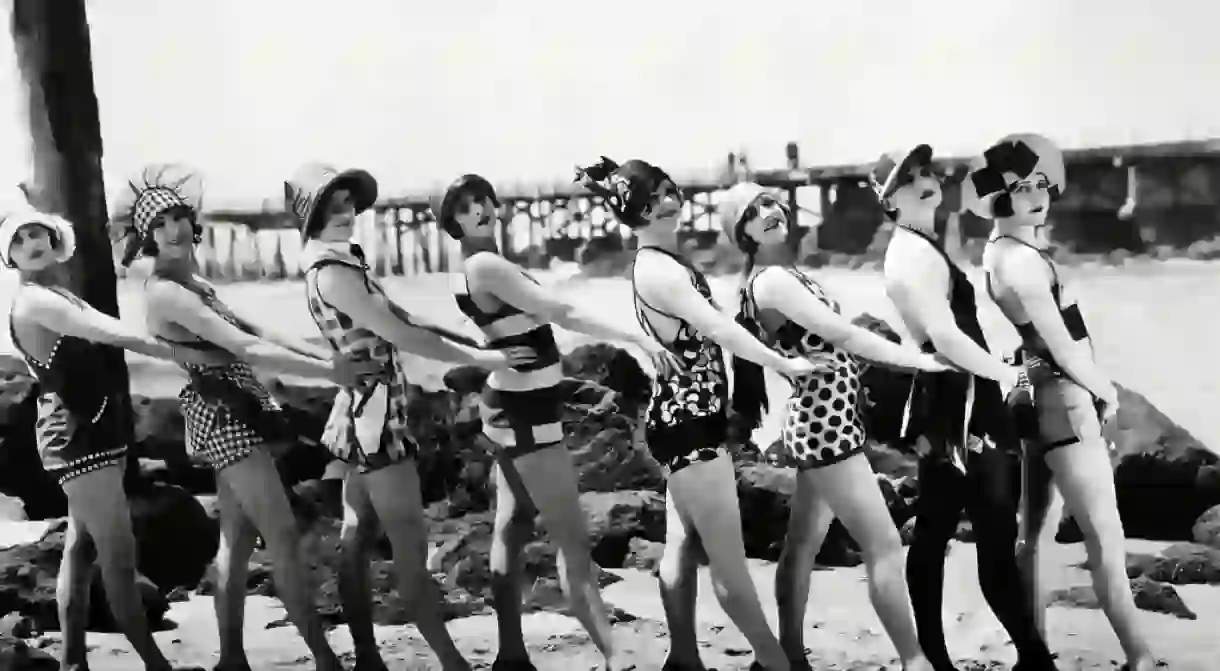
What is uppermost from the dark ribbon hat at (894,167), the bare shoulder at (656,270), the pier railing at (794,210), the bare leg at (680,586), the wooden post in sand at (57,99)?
the wooden post in sand at (57,99)

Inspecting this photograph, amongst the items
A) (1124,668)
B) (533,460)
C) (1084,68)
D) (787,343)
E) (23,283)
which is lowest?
(1124,668)

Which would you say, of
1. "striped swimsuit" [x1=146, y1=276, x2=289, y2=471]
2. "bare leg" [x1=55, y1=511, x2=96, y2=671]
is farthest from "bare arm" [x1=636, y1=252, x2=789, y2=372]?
"bare leg" [x1=55, y1=511, x2=96, y2=671]

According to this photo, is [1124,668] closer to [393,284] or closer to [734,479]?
[734,479]

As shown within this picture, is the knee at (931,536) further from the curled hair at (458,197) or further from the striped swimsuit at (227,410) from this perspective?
the striped swimsuit at (227,410)

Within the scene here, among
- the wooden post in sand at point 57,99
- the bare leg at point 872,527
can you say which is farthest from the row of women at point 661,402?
the wooden post in sand at point 57,99

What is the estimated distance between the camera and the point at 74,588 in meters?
3.56

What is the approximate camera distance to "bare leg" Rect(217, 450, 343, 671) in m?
3.47

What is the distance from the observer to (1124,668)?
3.50m

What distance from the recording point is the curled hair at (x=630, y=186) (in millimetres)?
3307

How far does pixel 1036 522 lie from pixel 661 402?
1272 millimetres

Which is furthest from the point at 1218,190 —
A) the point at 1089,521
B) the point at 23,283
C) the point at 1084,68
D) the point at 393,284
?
the point at 23,283

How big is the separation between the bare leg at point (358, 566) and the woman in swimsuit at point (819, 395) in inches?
47.4

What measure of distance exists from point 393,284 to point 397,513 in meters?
0.71

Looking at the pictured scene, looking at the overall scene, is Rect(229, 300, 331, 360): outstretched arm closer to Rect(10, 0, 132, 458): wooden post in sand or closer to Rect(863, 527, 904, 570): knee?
Rect(10, 0, 132, 458): wooden post in sand
